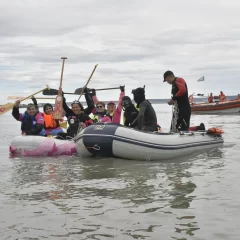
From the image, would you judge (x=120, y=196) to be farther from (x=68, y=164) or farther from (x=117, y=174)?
(x=68, y=164)

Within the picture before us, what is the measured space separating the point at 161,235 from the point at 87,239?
1.99ft

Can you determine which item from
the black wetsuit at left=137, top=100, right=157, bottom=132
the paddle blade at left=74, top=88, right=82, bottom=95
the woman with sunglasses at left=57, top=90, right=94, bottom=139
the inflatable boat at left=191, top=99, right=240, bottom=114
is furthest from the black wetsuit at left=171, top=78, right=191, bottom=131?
the inflatable boat at left=191, top=99, right=240, bottom=114

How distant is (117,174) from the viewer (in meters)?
6.31

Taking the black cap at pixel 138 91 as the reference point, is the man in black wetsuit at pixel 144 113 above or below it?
below

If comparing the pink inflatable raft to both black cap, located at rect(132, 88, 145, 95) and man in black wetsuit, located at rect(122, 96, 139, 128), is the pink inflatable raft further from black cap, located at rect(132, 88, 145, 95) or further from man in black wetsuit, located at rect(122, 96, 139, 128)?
black cap, located at rect(132, 88, 145, 95)

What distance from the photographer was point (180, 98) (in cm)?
852

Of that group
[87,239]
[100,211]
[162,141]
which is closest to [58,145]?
[162,141]

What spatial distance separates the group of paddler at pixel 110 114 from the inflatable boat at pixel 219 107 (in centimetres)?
1836

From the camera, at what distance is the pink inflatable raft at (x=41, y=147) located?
8.36 m

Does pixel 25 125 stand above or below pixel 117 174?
above

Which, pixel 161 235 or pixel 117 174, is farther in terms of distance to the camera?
pixel 117 174

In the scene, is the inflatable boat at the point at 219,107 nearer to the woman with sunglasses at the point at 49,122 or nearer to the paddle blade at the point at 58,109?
the paddle blade at the point at 58,109

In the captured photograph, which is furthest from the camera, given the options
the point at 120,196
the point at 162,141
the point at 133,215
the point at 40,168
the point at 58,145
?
the point at 58,145

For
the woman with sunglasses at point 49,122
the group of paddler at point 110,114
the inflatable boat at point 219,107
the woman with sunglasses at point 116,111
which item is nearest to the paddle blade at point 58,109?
the group of paddler at point 110,114
